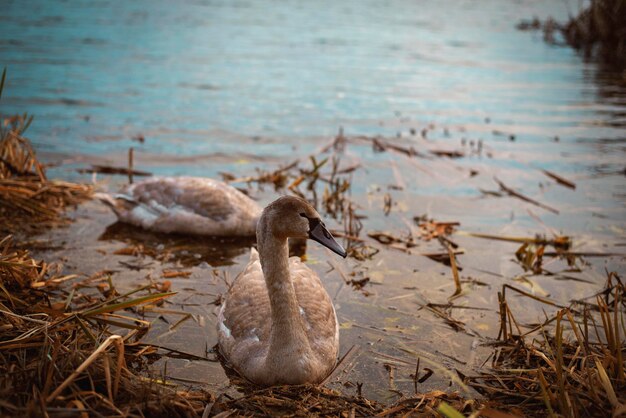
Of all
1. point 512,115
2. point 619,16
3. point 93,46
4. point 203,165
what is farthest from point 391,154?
point 619,16

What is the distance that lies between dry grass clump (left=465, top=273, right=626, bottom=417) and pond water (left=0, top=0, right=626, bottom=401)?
30 cm

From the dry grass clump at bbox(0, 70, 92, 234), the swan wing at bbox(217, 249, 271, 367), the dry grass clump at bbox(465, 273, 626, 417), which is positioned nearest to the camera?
the dry grass clump at bbox(465, 273, 626, 417)

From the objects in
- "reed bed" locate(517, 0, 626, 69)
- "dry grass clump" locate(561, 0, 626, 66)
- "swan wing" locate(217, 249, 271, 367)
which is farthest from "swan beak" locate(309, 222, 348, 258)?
"dry grass clump" locate(561, 0, 626, 66)

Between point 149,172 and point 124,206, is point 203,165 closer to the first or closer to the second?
point 149,172

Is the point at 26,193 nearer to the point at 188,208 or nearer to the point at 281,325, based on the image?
the point at 188,208

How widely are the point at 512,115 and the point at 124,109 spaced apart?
9.47m

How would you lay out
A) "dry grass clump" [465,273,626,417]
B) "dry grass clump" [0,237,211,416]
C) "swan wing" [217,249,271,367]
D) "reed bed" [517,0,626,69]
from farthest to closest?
"reed bed" [517,0,626,69] → "swan wing" [217,249,271,367] → "dry grass clump" [465,273,626,417] → "dry grass clump" [0,237,211,416]

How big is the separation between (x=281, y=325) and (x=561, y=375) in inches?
78.2

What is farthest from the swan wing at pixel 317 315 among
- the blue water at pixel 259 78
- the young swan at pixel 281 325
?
the blue water at pixel 259 78

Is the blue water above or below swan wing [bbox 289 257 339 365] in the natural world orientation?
above

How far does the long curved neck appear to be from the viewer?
16.7 ft

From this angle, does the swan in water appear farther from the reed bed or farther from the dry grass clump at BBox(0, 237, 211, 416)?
the reed bed

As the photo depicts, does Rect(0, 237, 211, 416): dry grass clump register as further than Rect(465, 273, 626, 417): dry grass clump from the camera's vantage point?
No

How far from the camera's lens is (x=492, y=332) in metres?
6.22
